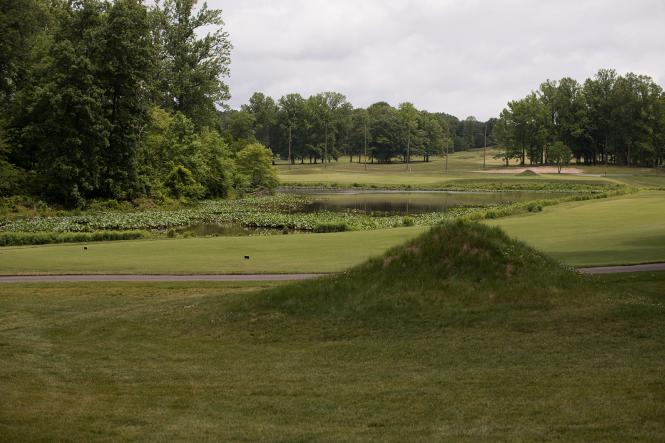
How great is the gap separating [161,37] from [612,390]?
84.2m

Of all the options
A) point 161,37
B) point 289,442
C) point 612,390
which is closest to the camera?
point 289,442

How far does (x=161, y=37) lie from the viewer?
280ft

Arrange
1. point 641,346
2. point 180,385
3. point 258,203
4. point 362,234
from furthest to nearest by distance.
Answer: point 258,203 < point 362,234 < point 641,346 < point 180,385

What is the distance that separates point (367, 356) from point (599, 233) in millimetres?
24242

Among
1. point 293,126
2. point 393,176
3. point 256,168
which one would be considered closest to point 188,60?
point 256,168

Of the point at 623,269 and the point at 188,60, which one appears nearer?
the point at 623,269

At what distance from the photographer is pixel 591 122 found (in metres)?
141

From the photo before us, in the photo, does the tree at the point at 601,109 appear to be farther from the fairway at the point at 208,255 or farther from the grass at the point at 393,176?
the fairway at the point at 208,255

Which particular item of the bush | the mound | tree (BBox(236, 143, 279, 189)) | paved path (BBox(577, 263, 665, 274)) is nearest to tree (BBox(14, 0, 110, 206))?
the bush

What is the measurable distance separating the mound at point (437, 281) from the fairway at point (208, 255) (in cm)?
753

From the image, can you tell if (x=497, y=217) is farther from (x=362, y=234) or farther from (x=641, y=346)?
(x=641, y=346)

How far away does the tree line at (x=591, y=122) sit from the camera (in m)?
130

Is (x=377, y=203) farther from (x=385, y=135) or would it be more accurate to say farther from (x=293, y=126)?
(x=385, y=135)

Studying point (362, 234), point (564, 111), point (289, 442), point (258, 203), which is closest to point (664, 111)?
point (564, 111)
